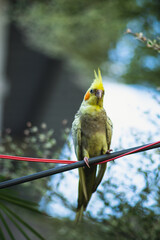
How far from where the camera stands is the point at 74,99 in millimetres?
1949

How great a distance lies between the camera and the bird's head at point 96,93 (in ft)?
2.84

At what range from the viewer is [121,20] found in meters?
2.23

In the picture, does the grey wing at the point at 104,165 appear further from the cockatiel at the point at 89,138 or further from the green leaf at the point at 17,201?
the green leaf at the point at 17,201

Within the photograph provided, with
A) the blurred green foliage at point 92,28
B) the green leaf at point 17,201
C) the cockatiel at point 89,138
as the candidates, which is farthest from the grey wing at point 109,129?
the blurred green foliage at point 92,28

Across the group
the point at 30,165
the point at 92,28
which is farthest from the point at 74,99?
the point at 92,28

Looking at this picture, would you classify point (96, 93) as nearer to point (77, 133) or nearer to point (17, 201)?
point (77, 133)

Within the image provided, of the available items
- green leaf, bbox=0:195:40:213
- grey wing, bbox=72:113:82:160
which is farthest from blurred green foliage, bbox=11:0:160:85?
green leaf, bbox=0:195:40:213

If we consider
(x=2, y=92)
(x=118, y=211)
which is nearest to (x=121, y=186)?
(x=118, y=211)

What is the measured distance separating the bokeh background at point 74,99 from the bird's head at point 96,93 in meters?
0.08

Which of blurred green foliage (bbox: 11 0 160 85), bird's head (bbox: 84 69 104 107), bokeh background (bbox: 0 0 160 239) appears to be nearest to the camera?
bird's head (bbox: 84 69 104 107)

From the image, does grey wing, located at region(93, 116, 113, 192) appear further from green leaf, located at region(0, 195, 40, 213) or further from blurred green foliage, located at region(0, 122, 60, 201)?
blurred green foliage, located at region(0, 122, 60, 201)

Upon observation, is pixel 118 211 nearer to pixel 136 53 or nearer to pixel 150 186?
pixel 150 186

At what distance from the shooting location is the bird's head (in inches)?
34.1

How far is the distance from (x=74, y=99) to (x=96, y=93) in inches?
42.4
